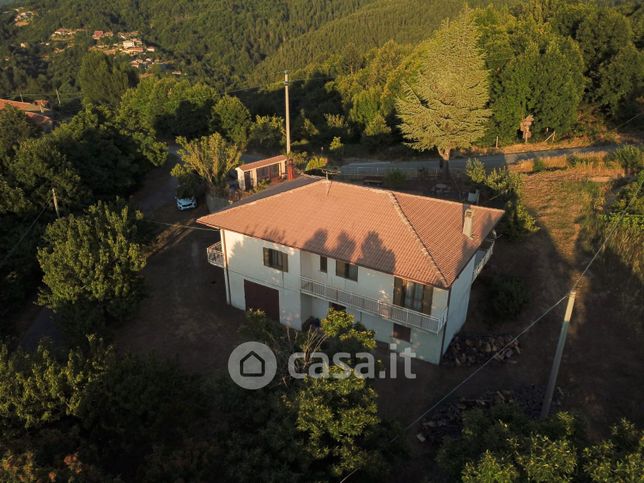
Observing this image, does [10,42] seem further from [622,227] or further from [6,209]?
[622,227]

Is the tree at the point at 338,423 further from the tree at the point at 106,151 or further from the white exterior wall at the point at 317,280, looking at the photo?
the tree at the point at 106,151

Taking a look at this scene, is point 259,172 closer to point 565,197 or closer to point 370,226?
point 370,226

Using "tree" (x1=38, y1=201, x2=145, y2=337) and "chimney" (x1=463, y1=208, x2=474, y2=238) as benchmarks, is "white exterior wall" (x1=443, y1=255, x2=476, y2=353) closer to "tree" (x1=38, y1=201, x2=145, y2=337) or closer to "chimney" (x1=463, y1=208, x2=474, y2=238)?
"chimney" (x1=463, y1=208, x2=474, y2=238)

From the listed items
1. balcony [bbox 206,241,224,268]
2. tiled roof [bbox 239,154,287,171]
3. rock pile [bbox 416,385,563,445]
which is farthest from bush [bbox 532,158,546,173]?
balcony [bbox 206,241,224,268]

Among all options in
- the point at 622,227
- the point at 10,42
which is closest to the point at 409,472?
the point at 622,227

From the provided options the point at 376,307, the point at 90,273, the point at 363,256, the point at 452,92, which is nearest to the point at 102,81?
the point at 452,92
